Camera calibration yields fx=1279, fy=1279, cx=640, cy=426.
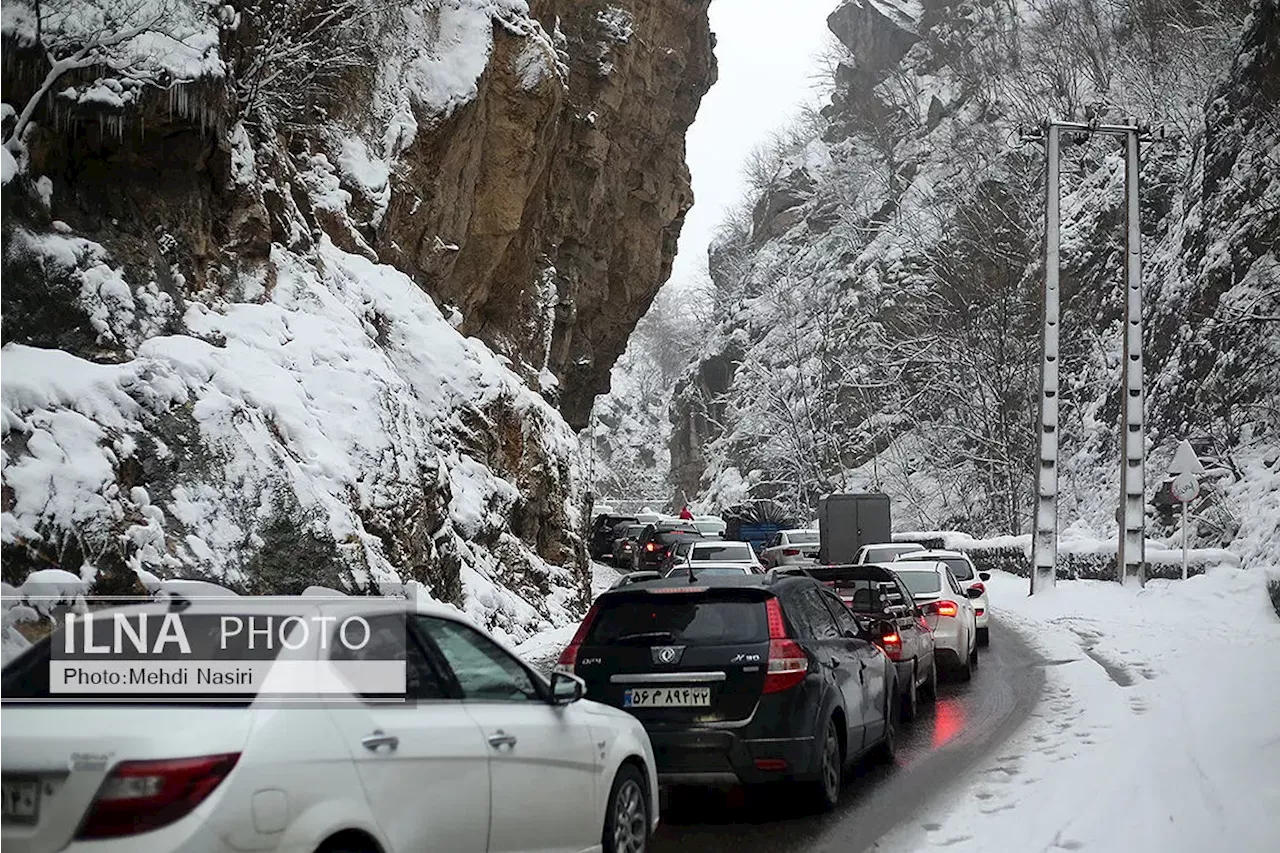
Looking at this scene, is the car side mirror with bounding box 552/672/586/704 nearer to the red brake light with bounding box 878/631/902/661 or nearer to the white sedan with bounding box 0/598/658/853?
the white sedan with bounding box 0/598/658/853

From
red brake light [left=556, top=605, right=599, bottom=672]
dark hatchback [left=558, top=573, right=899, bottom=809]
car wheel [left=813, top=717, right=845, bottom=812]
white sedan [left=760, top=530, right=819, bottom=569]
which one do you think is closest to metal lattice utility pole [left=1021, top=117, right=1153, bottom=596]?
white sedan [left=760, top=530, right=819, bottom=569]

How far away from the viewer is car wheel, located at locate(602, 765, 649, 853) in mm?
6410

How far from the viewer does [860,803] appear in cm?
873

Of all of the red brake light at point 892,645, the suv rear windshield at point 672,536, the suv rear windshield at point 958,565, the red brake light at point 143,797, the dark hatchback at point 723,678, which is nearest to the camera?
the red brake light at point 143,797

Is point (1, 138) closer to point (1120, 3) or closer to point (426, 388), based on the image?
point (426, 388)

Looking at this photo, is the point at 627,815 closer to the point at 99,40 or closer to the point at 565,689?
the point at 565,689

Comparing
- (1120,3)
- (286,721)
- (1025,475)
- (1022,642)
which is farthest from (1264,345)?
(286,721)

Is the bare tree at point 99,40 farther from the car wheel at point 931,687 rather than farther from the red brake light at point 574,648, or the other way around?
the car wheel at point 931,687

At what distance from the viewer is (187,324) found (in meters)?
14.3

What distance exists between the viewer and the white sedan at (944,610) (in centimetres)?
1612

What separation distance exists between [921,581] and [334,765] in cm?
1328

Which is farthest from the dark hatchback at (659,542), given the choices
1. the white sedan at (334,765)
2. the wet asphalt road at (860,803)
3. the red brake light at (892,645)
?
the white sedan at (334,765)

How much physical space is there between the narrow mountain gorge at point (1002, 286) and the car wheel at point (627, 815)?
27634mm

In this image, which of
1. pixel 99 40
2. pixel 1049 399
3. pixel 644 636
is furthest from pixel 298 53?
pixel 1049 399
